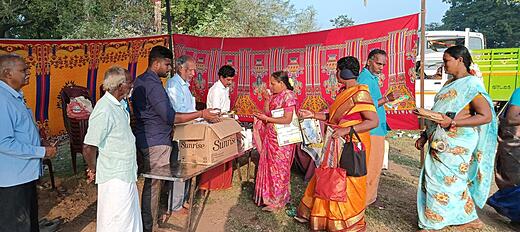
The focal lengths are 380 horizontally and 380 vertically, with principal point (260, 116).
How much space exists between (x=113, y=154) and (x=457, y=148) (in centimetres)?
282

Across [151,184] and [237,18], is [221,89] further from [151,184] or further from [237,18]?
[237,18]

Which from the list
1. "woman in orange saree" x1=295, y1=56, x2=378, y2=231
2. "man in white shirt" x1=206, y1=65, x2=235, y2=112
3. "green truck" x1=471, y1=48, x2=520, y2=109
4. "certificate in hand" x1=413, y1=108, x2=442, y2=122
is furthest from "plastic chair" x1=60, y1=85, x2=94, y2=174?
"green truck" x1=471, y1=48, x2=520, y2=109

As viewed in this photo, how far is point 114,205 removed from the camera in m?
2.65

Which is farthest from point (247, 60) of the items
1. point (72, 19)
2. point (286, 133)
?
point (286, 133)

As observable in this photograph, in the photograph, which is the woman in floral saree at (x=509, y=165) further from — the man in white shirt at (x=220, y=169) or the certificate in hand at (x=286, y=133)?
the man in white shirt at (x=220, y=169)

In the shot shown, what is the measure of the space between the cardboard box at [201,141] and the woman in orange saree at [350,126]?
1.03 metres

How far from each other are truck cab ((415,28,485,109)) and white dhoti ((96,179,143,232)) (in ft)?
29.1

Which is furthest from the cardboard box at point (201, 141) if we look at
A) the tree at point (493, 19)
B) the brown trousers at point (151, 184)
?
the tree at point (493, 19)

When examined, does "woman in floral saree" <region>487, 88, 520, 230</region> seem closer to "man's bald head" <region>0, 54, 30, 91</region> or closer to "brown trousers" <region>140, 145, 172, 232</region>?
"brown trousers" <region>140, 145, 172, 232</region>

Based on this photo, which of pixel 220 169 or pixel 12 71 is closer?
pixel 12 71

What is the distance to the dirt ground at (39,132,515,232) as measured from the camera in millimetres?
3869

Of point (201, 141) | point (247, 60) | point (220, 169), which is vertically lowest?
point (220, 169)

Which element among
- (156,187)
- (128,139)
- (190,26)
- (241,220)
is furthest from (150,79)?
(190,26)

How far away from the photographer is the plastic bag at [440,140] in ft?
10.9
